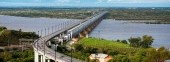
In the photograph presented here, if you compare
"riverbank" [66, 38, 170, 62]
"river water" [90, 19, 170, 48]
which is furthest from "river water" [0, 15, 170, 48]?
"riverbank" [66, 38, 170, 62]

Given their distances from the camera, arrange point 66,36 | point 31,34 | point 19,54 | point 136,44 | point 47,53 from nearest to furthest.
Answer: point 47,53 < point 19,54 < point 136,44 < point 66,36 < point 31,34

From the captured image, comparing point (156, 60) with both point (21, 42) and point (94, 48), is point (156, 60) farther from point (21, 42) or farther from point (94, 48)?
point (21, 42)

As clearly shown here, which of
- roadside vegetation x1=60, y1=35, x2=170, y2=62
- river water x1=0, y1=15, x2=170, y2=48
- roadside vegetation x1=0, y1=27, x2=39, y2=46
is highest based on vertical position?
roadside vegetation x1=60, y1=35, x2=170, y2=62

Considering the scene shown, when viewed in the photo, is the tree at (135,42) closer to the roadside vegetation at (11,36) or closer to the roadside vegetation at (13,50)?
the roadside vegetation at (13,50)

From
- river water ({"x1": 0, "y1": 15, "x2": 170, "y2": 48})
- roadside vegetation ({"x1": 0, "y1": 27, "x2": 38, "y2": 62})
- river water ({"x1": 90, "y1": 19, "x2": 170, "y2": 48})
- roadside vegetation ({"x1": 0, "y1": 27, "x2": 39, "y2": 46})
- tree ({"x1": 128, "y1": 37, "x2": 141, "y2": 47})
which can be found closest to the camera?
roadside vegetation ({"x1": 0, "y1": 27, "x2": 38, "y2": 62})

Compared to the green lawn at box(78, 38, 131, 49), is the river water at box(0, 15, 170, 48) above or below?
below

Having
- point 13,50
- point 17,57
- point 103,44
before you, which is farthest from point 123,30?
point 17,57

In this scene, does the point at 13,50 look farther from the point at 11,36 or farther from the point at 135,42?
the point at 135,42

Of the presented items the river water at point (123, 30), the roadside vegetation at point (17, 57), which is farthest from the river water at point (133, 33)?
the roadside vegetation at point (17, 57)

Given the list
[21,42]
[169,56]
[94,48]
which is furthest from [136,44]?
[169,56]

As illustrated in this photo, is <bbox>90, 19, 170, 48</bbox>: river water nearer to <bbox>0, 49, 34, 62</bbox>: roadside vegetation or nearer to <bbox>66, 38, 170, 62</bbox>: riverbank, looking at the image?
<bbox>66, 38, 170, 62</bbox>: riverbank

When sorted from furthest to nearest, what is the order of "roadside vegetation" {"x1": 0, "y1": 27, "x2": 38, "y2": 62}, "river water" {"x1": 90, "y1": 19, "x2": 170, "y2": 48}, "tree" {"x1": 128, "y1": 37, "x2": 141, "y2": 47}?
"river water" {"x1": 90, "y1": 19, "x2": 170, "y2": 48}
"tree" {"x1": 128, "y1": 37, "x2": 141, "y2": 47}
"roadside vegetation" {"x1": 0, "y1": 27, "x2": 38, "y2": 62}
